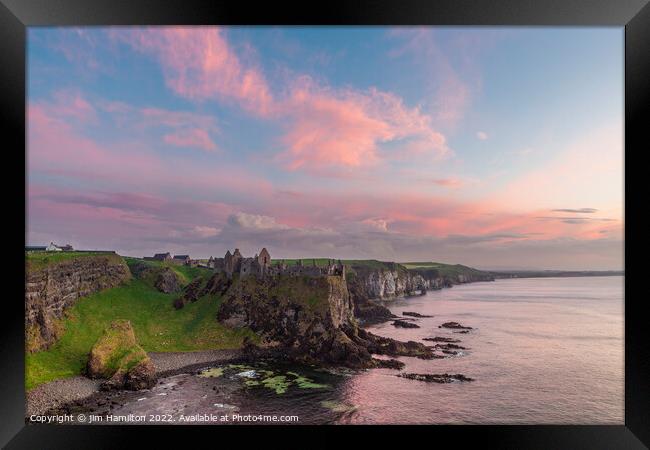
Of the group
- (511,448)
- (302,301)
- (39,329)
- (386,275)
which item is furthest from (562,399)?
(386,275)

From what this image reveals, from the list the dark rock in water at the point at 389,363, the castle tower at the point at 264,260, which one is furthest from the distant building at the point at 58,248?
the dark rock in water at the point at 389,363

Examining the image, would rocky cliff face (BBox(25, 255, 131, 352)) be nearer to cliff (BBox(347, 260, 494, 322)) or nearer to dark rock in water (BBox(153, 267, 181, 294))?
dark rock in water (BBox(153, 267, 181, 294))

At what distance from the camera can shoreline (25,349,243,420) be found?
42.4ft

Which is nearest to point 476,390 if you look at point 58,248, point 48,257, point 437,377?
point 437,377

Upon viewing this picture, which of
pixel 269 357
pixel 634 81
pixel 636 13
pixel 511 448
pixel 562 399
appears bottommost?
pixel 269 357

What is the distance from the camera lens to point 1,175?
576 cm

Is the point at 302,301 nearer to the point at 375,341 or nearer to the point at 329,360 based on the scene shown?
the point at 329,360

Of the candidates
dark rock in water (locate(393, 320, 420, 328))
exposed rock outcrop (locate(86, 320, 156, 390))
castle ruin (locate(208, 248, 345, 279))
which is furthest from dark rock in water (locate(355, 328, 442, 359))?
exposed rock outcrop (locate(86, 320, 156, 390))

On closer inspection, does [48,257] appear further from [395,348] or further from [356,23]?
[395,348]

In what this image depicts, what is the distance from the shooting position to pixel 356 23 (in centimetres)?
583

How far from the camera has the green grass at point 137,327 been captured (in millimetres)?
15952

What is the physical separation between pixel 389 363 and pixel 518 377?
8207 millimetres

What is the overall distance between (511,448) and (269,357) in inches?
761

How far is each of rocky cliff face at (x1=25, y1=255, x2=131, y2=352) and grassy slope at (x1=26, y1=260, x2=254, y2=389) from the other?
696 mm
